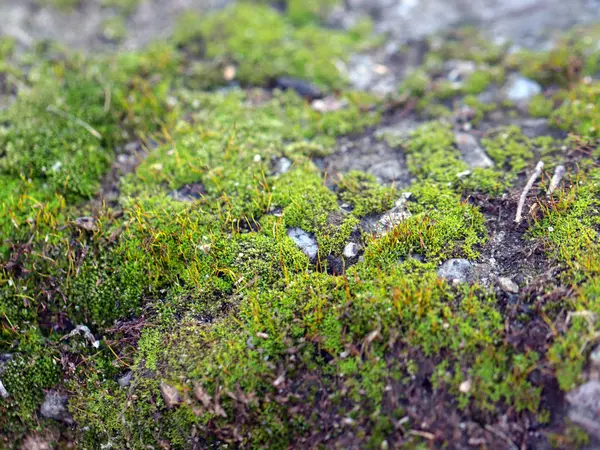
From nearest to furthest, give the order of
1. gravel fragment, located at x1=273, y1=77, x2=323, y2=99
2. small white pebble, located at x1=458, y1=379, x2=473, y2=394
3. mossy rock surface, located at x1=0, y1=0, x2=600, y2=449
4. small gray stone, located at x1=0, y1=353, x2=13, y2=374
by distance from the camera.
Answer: small white pebble, located at x1=458, y1=379, x2=473, y2=394 < mossy rock surface, located at x1=0, y1=0, x2=600, y2=449 < small gray stone, located at x1=0, y1=353, x2=13, y2=374 < gravel fragment, located at x1=273, y1=77, x2=323, y2=99

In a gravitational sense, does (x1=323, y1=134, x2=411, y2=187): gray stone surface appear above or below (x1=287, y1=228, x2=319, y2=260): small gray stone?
above

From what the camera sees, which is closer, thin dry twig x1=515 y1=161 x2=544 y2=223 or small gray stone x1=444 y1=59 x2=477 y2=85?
thin dry twig x1=515 y1=161 x2=544 y2=223

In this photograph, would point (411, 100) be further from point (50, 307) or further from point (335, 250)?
point (50, 307)

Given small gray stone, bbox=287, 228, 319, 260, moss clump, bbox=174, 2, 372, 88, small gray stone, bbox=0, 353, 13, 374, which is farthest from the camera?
moss clump, bbox=174, 2, 372, 88

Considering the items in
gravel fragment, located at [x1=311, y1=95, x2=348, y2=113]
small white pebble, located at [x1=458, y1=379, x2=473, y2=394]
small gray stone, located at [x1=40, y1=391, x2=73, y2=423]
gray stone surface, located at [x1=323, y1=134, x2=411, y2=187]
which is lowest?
small gray stone, located at [x1=40, y1=391, x2=73, y2=423]

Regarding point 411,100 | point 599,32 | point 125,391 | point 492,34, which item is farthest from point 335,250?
point 599,32

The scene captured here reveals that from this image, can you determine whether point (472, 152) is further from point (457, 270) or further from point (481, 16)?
point (481, 16)

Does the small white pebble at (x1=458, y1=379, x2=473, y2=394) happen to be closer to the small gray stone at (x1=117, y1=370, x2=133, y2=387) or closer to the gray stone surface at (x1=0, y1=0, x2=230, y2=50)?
the small gray stone at (x1=117, y1=370, x2=133, y2=387)

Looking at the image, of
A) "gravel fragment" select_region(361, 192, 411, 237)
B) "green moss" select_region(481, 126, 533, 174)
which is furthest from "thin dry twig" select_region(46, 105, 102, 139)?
"green moss" select_region(481, 126, 533, 174)
